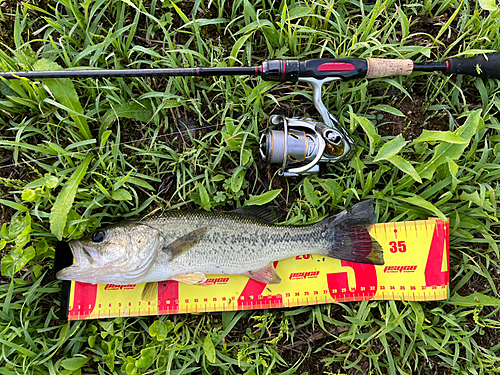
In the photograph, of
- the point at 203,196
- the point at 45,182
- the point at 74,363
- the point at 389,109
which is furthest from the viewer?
the point at 389,109

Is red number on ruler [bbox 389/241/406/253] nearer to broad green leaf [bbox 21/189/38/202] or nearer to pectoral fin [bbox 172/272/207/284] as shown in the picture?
pectoral fin [bbox 172/272/207/284]

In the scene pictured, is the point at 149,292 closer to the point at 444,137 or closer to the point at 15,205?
the point at 15,205

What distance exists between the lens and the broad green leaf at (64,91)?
120 inches

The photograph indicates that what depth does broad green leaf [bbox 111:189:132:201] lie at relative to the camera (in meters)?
3.08

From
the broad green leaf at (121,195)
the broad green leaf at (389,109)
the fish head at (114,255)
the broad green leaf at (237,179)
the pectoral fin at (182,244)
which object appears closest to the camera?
the fish head at (114,255)

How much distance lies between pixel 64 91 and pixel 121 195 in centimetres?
113

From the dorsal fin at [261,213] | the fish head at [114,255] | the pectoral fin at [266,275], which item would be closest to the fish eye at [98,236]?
the fish head at [114,255]

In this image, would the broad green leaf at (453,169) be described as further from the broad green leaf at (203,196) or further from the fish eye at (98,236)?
the fish eye at (98,236)

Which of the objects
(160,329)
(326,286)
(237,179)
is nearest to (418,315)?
(326,286)

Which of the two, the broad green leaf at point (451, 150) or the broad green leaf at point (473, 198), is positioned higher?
the broad green leaf at point (451, 150)

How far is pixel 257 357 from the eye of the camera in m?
3.18

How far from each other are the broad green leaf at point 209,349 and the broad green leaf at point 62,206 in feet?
5.51

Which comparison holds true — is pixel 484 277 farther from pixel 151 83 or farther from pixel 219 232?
pixel 151 83

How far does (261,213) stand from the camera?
3.25m
